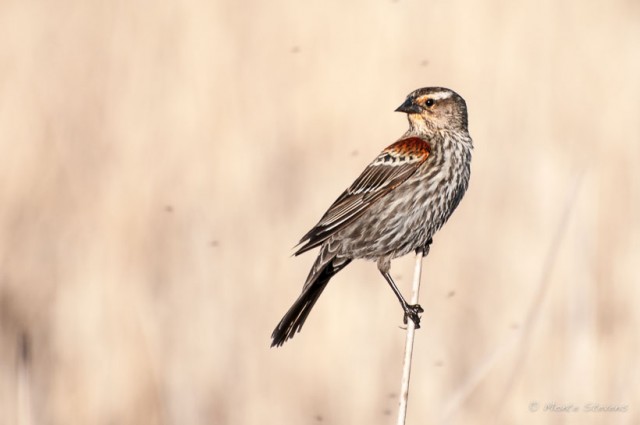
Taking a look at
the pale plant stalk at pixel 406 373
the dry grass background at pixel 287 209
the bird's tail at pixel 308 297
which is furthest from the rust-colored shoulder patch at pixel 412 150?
the pale plant stalk at pixel 406 373

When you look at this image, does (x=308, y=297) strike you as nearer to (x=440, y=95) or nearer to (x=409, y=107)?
(x=409, y=107)

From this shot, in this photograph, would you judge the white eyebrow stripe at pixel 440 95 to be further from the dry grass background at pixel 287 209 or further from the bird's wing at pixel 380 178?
the dry grass background at pixel 287 209

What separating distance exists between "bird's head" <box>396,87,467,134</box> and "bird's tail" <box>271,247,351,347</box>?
767 millimetres

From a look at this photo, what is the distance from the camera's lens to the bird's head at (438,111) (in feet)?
17.6

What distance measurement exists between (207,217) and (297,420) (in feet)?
4.83

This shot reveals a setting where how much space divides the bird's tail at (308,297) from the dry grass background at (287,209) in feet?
2.56

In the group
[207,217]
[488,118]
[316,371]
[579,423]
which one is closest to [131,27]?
[207,217]

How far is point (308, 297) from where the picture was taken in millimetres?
4988

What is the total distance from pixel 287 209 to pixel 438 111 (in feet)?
6.82

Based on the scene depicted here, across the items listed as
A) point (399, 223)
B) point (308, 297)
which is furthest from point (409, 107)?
point (308, 297)

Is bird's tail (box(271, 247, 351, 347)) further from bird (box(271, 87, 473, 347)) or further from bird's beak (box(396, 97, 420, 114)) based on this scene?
bird's beak (box(396, 97, 420, 114))

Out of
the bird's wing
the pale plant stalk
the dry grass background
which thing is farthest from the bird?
the pale plant stalk

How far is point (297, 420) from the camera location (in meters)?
6.50

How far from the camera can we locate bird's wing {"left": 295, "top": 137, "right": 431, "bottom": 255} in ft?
16.8
